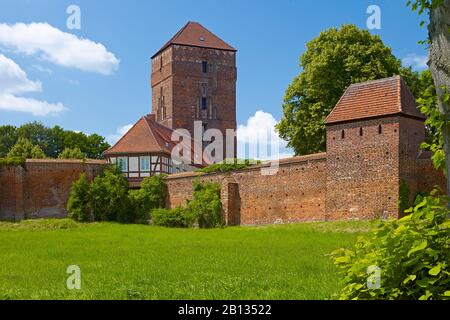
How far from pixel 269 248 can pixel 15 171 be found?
22642 millimetres

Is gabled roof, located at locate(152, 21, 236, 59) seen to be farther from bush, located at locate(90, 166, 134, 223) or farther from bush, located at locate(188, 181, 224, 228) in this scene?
bush, located at locate(188, 181, 224, 228)

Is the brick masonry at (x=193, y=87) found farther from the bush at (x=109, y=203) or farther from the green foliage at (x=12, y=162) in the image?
the green foliage at (x=12, y=162)

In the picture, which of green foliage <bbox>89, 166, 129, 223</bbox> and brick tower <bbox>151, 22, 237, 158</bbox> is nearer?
green foliage <bbox>89, 166, 129, 223</bbox>

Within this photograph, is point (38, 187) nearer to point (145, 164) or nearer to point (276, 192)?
point (145, 164)

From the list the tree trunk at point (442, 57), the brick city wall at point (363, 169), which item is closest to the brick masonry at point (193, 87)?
the brick city wall at point (363, 169)

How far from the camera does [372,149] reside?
914 inches

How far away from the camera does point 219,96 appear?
5812 centimetres

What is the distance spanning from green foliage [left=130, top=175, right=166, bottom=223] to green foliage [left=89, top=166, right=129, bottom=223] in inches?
18.3

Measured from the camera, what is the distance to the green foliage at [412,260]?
500 centimetres

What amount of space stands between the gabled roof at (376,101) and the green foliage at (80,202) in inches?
635

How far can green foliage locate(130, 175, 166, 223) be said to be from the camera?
34625 mm

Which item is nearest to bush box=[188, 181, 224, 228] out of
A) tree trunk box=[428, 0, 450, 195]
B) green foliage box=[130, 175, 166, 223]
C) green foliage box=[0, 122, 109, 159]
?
green foliage box=[130, 175, 166, 223]
